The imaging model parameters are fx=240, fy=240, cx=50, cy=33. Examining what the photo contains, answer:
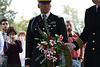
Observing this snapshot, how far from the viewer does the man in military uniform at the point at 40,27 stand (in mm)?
4359

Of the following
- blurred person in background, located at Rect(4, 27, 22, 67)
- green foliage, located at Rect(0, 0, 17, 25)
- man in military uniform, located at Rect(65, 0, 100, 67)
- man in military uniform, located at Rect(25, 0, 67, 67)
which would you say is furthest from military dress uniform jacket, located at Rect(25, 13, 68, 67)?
green foliage, located at Rect(0, 0, 17, 25)

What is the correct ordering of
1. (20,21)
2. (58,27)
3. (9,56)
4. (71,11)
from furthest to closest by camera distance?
1. (20,21)
2. (71,11)
3. (9,56)
4. (58,27)

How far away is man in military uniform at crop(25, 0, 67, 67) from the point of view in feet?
14.3

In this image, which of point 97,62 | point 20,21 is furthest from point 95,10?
point 20,21

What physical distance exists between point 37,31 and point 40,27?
0.33 ft

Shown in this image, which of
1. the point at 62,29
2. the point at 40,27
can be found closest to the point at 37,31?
the point at 40,27

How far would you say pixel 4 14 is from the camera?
40094 millimetres

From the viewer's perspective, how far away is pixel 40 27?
4.46 meters

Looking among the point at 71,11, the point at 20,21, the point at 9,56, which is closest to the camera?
the point at 9,56

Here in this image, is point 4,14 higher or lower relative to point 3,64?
higher

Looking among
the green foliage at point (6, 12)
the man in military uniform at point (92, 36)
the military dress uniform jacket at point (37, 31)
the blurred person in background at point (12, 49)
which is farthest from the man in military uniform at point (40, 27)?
the green foliage at point (6, 12)

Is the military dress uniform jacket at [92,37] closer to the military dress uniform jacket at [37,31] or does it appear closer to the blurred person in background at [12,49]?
the military dress uniform jacket at [37,31]

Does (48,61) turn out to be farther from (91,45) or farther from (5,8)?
(5,8)

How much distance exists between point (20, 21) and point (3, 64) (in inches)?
1710
